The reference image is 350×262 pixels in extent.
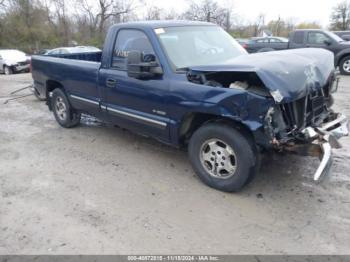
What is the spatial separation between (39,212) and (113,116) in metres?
1.86

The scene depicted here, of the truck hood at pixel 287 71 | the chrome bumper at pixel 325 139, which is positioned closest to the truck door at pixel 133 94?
the truck hood at pixel 287 71

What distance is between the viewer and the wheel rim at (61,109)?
6109mm

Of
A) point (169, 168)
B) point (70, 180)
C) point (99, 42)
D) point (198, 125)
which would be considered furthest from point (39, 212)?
point (99, 42)

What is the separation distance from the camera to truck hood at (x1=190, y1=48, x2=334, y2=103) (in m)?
3.13

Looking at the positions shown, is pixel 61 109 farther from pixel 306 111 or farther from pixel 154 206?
pixel 306 111

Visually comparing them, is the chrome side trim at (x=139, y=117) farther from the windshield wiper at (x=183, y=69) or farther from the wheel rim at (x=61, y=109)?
the wheel rim at (x=61, y=109)

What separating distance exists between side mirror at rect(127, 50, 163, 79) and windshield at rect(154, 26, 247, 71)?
0.69ft

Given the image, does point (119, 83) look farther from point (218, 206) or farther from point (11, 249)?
point (11, 249)

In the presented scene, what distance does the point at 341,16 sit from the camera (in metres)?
43.2

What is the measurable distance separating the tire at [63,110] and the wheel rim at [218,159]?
317cm

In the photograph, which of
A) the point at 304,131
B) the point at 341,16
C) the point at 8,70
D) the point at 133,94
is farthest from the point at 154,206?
the point at 341,16

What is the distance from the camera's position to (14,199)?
12.2 ft

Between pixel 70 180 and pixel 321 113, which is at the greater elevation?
pixel 321 113

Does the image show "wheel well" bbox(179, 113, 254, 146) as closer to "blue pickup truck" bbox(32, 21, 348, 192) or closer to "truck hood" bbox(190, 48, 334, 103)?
"blue pickup truck" bbox(32, 21, 348, 192)
